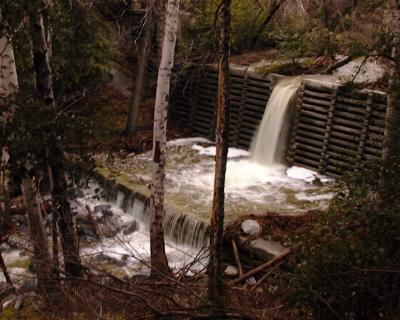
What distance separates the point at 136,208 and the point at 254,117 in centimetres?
501

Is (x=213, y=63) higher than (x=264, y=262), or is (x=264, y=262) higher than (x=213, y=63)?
(x=213, y=63)

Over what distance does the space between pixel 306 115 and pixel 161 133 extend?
678cm

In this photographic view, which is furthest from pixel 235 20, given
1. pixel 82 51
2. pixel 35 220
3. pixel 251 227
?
pixel 35 220

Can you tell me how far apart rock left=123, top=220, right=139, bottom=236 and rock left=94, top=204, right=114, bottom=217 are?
0.60 meters

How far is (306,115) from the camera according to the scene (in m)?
14.6

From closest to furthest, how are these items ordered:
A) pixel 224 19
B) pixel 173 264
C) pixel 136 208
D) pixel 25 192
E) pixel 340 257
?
pixel 340 257 → pixel 224 19 → pixel 25 192 → pixel 173 264 → pixel 136 208

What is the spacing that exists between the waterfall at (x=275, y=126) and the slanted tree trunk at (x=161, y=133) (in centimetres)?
651

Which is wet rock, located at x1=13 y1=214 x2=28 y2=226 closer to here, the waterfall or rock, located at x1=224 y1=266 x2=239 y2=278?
rock, located at x1=224 y1=266 x2=239 y2=278

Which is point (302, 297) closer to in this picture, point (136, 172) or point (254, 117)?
point (136, 172)

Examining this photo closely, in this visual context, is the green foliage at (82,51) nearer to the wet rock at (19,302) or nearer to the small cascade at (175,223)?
the small cascade at (175,223)

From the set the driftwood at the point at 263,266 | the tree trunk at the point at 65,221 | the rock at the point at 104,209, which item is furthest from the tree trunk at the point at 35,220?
the rock at the point at 104,209

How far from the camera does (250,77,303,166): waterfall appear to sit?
15.0m

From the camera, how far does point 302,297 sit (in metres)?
5.39

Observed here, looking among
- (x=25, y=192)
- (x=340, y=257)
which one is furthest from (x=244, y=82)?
(x=340, y=257)
